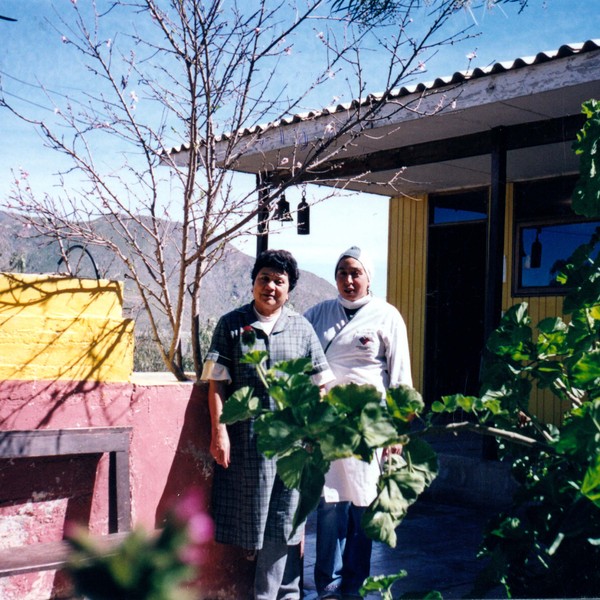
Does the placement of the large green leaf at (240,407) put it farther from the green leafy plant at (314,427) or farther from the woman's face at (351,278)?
the woman's face at (351,278)

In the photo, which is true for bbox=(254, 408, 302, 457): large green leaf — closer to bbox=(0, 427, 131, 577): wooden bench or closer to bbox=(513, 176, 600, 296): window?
bbox=(0, 427, 131, 577): wooden bench

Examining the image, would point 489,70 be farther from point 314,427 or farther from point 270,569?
point 314,427

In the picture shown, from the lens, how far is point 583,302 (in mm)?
1996

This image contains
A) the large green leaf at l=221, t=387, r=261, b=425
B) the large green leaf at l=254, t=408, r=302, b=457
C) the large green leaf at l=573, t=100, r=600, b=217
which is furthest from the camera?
the large green leaf at l=573, t=100, r=600, b=217

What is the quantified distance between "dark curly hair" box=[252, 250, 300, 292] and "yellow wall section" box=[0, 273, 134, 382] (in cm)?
65

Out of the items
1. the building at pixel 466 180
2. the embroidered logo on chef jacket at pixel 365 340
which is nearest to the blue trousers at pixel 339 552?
the embroidered logo on chef jacket at pixel 365 340

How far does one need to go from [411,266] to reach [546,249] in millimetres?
1803

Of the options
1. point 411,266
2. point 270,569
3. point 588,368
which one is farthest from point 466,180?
point 588,368

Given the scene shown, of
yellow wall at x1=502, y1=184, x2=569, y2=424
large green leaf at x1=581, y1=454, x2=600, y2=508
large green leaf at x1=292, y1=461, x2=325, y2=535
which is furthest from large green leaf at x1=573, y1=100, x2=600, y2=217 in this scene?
yellow wall at x1=502, y1=184, x2=569, y2=424

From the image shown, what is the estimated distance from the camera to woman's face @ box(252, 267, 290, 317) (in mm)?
3436

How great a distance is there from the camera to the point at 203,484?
3602mm

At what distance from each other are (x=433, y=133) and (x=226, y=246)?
3.58m

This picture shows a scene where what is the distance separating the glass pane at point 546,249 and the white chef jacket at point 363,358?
195 inches

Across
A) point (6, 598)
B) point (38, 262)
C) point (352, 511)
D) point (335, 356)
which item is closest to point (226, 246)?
point (335, 356)
